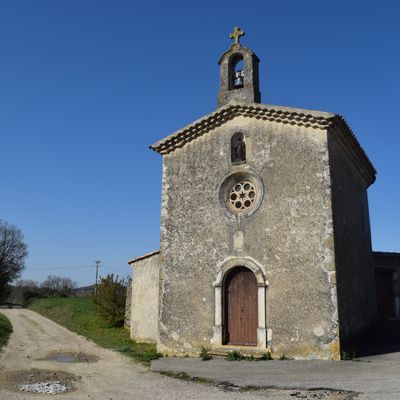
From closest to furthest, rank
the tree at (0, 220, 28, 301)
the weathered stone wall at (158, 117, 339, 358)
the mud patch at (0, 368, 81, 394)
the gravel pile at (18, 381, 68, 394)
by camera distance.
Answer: the gravel pile at (18, 381, 68, 394) → the mud patch at (0, 368, 81, 394) → the weathered stone wall at (158, 117, 339, 358) → the tree at (0, 220, 28, 301)

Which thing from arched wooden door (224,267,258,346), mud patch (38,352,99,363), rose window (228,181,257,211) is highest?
rose window (228,181,257,211)

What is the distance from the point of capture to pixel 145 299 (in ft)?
48.2

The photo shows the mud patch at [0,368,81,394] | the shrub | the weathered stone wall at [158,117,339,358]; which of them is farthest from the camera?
the shrub

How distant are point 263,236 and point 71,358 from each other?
6.09 m

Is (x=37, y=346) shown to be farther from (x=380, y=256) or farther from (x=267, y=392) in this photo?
(x=380, y=256)

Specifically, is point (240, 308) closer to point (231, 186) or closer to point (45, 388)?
point (231, 186)

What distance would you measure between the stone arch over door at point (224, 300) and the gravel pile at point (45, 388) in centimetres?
447

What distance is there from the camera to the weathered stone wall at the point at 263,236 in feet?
33.7

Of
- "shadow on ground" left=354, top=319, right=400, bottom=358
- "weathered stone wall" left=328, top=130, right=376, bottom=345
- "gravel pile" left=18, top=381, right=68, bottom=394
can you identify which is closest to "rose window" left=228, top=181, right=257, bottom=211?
"weathered stone wall" left=328, top=130, right=376, bottom=345

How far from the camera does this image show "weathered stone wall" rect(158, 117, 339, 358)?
10266 mm

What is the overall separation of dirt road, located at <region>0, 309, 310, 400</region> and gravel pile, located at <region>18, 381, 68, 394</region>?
0.65ft

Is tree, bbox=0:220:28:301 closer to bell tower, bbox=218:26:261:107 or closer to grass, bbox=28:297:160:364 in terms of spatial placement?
grass, bbox=28:297:160:364

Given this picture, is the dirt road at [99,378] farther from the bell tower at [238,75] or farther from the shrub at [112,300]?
the bell tower at [238,75]

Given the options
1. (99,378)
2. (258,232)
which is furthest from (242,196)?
(99,378)
